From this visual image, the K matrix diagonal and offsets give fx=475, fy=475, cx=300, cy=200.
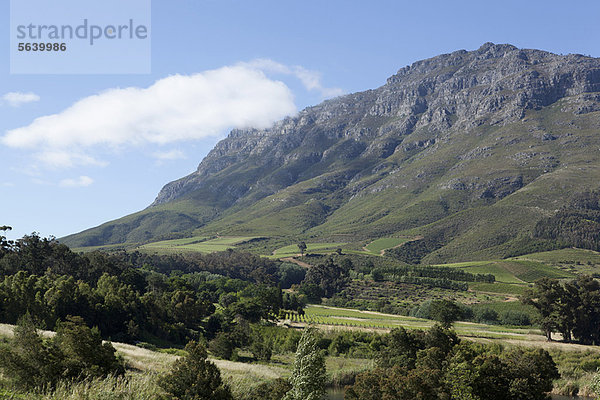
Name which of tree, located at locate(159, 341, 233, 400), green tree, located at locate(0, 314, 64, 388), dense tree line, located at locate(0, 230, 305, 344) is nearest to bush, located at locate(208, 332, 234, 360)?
dense tree line, located at locate(0, 230, 305, 344)

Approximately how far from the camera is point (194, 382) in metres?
33.1

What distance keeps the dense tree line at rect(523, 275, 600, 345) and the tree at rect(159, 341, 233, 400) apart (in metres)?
75.2

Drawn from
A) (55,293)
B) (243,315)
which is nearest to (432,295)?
(243,315)

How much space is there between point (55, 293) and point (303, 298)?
332 ft

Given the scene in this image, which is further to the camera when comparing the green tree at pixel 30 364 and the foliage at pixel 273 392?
the foliage at pixel 273 392

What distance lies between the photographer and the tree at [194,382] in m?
32.6

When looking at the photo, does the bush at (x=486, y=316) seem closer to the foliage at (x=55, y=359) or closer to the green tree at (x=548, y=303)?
the green tree at (x=548, y=303)

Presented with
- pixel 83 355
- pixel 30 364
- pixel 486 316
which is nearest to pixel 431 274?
pixel 486 316

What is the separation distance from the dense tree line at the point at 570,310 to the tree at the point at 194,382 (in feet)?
247

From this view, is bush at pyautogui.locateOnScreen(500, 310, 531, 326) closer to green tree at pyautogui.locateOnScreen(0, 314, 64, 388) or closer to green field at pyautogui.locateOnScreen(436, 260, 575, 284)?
green field at pyautogui.locateOnScreen(436, 260, 575, 284)

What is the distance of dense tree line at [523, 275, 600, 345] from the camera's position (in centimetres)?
8712

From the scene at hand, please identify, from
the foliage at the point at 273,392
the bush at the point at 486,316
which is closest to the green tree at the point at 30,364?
the foliage at the point at 273,392

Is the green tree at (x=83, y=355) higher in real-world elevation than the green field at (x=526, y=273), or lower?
higher

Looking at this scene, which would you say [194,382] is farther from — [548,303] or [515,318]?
[515,318]
